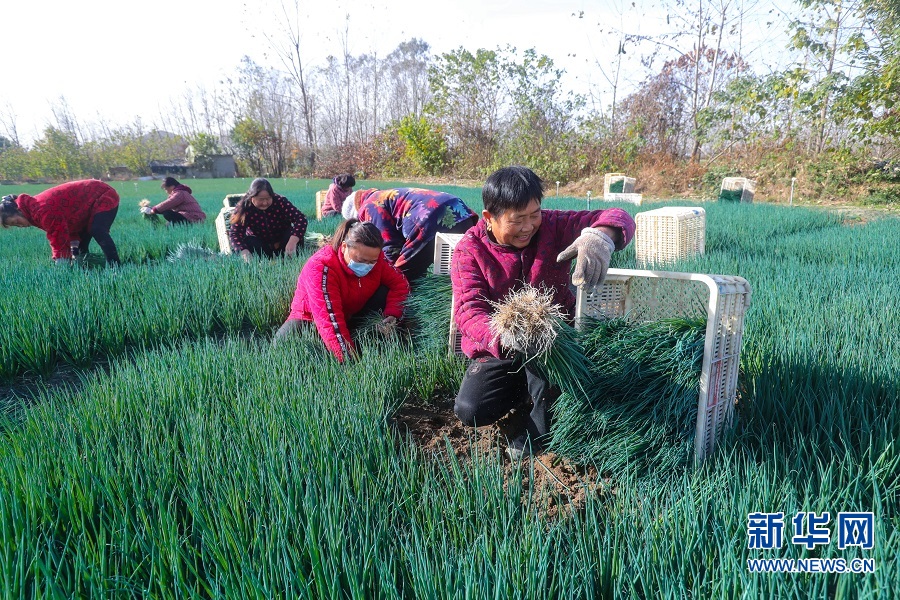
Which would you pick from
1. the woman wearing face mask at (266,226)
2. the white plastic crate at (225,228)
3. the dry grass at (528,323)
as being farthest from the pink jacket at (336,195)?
the dry grass at (528,323)

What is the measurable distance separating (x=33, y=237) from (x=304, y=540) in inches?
318

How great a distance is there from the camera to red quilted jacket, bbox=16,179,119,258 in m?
4.41

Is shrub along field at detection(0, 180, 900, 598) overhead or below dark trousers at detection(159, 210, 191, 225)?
below

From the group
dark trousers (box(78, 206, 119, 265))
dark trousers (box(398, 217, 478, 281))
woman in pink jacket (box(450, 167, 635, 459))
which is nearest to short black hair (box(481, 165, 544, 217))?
woman in pink jacket (box(450, 167, 635, 459))

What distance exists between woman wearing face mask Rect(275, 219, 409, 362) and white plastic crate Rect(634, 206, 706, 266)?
85.7 inches

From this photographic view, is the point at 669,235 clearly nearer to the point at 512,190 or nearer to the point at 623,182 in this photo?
the point at 512,190

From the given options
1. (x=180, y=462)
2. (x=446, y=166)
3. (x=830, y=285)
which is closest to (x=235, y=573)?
(x=180, y=462)

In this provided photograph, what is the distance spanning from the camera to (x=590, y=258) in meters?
1.54

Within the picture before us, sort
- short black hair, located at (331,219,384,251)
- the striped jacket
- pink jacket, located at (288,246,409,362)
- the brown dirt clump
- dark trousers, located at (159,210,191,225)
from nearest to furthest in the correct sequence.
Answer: the brown dirt clump, pink jacket, located at (288,246,409,362), short black hair, located at (331,219,384,251), the striped jacket, dark trousers, located at (159,210,191,225)

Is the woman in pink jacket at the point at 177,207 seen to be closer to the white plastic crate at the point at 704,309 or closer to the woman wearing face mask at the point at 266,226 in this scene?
the woman wearing face mask at the point at 266,226

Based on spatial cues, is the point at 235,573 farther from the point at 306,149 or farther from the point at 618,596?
the point at 306,149

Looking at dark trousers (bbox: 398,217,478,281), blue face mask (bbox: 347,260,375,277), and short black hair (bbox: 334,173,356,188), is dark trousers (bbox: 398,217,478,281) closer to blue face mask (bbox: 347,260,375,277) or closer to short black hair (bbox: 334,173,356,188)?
blue face mask (bbox: 347,260,375,277)

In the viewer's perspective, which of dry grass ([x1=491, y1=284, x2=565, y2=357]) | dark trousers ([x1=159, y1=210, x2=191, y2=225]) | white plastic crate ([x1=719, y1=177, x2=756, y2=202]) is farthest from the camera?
white plastic crate ([x1=719, y1=177, x2=756, y2=202])

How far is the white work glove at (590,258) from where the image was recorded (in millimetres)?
1544
